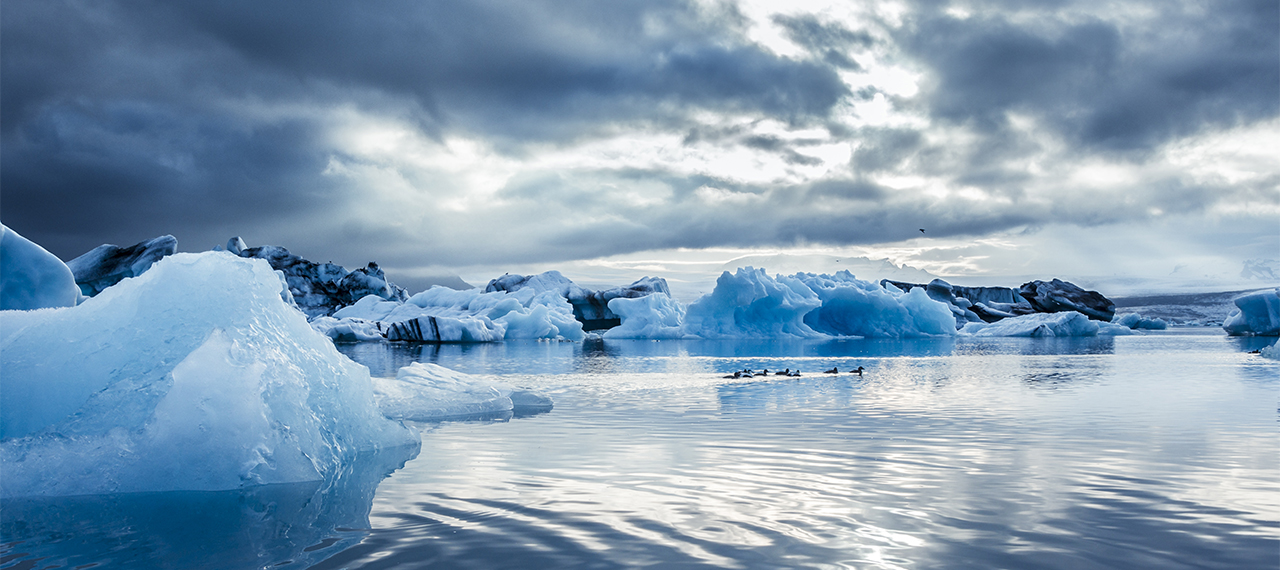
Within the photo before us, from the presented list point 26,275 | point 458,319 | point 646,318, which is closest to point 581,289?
point 646,318

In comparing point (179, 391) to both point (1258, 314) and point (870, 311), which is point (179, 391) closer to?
point (870, 311)

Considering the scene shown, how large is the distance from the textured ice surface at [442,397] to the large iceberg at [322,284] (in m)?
53.6

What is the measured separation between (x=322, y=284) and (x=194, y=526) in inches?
2568

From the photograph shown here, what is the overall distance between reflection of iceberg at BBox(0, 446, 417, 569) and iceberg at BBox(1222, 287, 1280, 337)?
174 feet

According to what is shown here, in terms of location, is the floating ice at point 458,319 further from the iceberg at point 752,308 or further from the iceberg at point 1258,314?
the iceberg at point 1258,314

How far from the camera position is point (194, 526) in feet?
17.2

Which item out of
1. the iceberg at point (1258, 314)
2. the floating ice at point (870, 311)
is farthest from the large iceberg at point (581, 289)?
the iceberg at point (1258, 314)

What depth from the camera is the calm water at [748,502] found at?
4.63 metres

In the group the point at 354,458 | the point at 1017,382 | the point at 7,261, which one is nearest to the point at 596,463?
the point at 354,458

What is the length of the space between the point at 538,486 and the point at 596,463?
1174mm

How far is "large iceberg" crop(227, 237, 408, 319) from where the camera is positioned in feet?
213

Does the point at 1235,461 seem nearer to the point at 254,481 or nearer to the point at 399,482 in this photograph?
the point at 399,482

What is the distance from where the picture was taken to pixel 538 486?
662cm

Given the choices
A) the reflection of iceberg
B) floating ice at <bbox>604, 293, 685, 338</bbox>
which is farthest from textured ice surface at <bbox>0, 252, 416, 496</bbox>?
floating ice at <bbox>604, 293, 685, 338</bbox>
